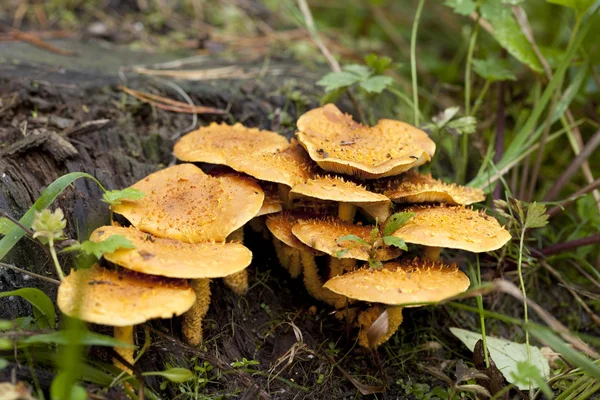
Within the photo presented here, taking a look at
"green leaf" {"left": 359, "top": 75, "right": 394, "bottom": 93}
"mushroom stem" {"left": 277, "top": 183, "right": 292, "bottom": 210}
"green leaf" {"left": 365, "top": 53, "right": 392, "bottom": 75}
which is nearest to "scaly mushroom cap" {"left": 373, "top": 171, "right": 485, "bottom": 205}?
"mushroom stem" {"left": 277, "top": 183, "right": 292, "bottom": 210}

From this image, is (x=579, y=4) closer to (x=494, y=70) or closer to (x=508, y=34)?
(x=508, y=34)

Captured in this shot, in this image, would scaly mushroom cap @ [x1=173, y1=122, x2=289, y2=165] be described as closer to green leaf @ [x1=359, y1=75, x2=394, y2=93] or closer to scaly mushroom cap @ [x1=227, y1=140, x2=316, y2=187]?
scaly mushroom cap @ [x1=227, y1=140, x2=316, y2=187]

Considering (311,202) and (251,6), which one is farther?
(251,6)

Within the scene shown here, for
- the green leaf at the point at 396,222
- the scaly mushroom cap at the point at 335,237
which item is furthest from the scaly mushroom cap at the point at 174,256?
the green leaf at the point at 396,222

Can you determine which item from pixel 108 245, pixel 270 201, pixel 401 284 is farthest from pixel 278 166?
pixel 108 245

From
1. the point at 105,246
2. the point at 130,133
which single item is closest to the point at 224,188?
the point at 105,246

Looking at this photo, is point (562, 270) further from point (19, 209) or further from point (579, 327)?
point (19, 209)
